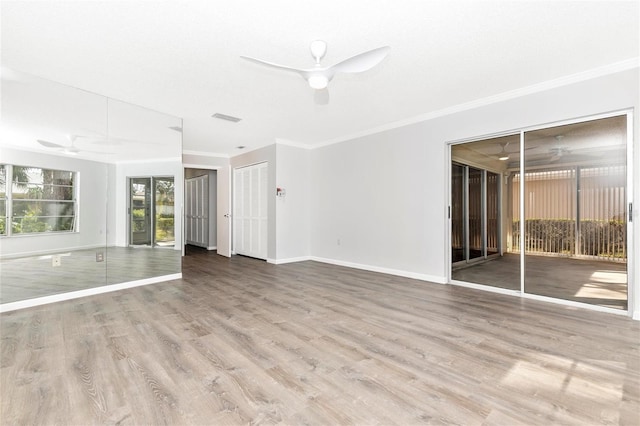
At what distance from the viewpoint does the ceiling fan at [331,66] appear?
7.32 feet

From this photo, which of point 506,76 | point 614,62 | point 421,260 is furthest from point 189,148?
point 614,62

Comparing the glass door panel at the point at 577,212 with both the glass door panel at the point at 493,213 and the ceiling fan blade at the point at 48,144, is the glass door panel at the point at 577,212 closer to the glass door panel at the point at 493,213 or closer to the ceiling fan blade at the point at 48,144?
the glass door panel at the point at 493,213

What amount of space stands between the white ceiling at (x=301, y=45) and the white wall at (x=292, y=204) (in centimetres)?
217

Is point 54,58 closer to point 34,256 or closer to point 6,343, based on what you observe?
point 34,256

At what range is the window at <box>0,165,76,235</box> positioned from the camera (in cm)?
323

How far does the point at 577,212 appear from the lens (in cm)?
343

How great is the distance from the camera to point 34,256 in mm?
3439

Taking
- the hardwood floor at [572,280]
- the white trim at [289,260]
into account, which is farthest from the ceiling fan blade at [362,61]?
the white trim at [289,260]

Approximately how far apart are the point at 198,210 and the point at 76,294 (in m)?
5.71

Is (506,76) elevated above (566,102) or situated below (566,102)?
above

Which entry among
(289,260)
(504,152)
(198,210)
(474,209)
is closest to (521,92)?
(504,152)

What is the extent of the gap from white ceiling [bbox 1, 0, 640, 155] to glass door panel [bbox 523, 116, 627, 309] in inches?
30.8

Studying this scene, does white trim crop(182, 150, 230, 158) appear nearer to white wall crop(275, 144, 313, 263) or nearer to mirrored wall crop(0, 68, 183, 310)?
white wall crop(275, 144, 313, 263)

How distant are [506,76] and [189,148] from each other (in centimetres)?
618
